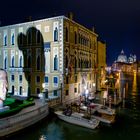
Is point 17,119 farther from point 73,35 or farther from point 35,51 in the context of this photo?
point 73,35

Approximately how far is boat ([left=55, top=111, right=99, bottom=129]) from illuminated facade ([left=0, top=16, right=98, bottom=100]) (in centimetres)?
719

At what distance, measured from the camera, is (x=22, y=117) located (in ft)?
81.8

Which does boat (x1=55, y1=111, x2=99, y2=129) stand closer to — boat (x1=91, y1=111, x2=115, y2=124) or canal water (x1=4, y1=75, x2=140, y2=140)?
canal water (x1=4, y1=75, x2=140, y2=140)

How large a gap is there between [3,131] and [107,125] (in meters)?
12.6

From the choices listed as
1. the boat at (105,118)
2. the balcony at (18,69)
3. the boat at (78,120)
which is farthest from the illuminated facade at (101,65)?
the boat at (78,120)

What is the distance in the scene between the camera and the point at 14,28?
41500 millimetres

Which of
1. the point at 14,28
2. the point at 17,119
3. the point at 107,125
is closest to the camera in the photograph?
the point at 17,119

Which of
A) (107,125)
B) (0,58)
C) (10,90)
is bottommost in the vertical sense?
(107,125)

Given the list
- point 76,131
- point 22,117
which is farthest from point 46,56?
point 76,131

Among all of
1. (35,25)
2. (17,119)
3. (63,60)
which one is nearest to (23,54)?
(35,25)

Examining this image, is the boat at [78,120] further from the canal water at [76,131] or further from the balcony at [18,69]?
the balcony at [18,69]

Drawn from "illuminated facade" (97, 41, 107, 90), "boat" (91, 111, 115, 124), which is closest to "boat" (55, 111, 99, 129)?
"boat" (91, 111, 115, 124)

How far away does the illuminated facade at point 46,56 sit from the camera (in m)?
36.8

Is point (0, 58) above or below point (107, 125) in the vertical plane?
above
